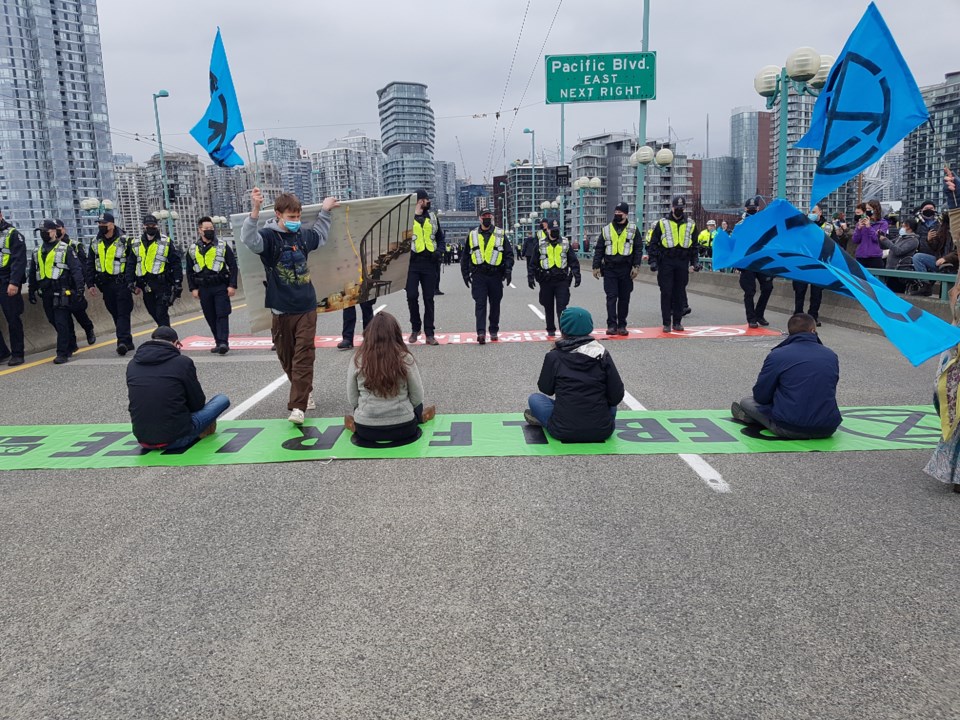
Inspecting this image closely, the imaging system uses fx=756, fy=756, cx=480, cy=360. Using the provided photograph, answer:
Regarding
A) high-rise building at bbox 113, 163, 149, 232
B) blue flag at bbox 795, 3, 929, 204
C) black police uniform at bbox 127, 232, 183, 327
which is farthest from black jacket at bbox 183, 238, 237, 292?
high-rise building at bbox 113, 163, 149, 232

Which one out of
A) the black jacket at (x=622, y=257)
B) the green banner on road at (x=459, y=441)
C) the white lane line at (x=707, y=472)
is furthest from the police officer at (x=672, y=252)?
the white lane line at (x=707, y=472)

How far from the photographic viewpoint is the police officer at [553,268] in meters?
12.0

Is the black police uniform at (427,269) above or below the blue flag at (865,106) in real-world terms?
below

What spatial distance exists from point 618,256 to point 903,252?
212 inches

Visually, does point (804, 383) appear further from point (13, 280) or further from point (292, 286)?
point (13, 280)

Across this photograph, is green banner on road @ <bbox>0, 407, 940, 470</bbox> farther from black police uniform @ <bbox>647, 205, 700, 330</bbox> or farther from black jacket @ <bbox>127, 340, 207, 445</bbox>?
black police uniform @ <bbox>647, 205, 700, 330</bbox>

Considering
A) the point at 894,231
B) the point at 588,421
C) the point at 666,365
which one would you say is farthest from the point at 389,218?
the point at 894,231

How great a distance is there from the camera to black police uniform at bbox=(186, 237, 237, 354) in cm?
1140

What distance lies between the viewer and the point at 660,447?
19.8 ft

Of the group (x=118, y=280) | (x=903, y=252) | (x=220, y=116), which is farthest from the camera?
(x=903, y=252)

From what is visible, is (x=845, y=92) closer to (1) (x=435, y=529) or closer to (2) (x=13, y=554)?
(1) (x=435, y=529)

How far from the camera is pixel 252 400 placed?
323 inches

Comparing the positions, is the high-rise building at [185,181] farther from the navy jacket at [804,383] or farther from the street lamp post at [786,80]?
the navy jacket at [804,383]

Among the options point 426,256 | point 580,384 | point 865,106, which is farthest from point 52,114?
point 865,106
